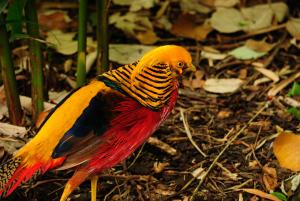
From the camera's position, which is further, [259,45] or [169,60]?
[259,45]

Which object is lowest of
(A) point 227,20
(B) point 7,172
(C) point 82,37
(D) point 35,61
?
(A) point 227,20

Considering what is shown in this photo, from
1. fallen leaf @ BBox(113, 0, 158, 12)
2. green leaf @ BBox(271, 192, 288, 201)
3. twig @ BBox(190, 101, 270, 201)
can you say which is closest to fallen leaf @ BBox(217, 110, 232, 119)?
twig @ BBox(190, 101, 270, 201)

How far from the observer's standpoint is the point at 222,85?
4016 mm

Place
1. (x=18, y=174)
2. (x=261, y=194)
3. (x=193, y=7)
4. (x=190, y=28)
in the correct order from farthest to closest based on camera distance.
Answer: (x=193, y=7) < (x=190, y=28) < (x=261, y=194) < (x=18, y=174)

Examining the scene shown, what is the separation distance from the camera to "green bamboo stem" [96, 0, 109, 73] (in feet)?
10.5

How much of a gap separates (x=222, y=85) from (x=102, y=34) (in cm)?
107

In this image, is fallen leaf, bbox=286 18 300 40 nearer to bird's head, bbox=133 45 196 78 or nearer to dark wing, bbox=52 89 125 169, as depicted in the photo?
bird's head, bbox=133 45 196 78

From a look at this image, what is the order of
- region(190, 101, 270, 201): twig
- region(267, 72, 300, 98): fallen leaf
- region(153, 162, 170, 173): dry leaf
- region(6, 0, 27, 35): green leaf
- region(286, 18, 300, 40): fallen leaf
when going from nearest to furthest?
region(6, 0, 27, 35): green leaf → region(190, 101, 270, 201): twig → region(153, 162, 170, 173): dry leaf → region(267, 72, 300, 98): fallen leaf → region(286, 18, 300, 40): fallen leaf

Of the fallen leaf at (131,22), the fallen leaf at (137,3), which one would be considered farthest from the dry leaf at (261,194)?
the fallen leaf at (137,3)

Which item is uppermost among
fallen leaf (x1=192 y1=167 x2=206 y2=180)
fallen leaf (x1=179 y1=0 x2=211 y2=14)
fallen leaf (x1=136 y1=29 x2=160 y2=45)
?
fallen leaf (x1=179 y1=0 x2=211 y2=14)

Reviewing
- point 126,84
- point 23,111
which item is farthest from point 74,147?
point 23,111

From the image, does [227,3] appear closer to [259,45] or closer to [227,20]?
[227,20]

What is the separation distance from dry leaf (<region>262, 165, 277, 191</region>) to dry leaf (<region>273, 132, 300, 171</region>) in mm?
154

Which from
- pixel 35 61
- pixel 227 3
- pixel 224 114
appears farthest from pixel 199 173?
pixel 227 3
